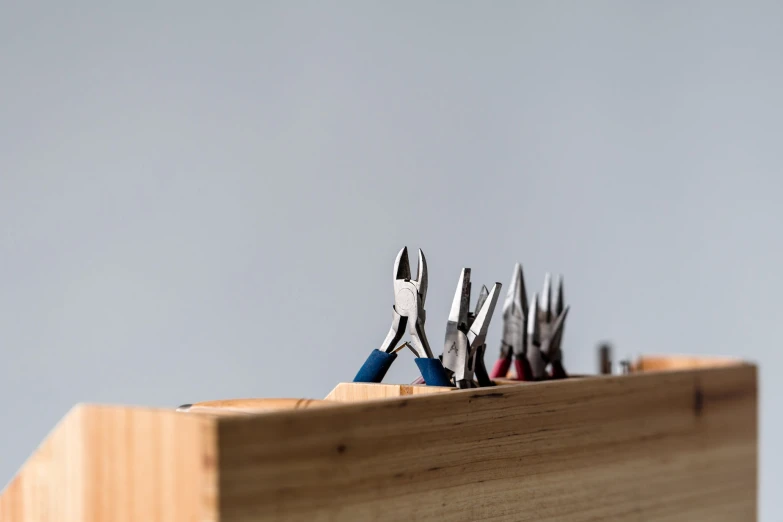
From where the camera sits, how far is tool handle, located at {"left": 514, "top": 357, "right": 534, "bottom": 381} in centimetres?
138

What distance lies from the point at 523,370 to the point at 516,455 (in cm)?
32

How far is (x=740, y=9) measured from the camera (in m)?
2.47

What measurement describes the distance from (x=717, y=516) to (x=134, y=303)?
1067mm

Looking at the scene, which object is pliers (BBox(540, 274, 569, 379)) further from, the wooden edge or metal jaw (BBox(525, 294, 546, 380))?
the wooden edge

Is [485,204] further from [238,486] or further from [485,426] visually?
[238,486]

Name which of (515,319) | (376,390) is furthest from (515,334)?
(376,390)

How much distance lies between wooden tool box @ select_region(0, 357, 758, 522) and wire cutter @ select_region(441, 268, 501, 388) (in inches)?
3.4

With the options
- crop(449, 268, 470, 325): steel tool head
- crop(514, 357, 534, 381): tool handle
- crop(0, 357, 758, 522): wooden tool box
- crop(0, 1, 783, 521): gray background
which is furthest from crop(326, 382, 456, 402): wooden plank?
crop(0, 1, 783, 521): gray background

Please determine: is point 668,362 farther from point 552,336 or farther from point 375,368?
point 375,368

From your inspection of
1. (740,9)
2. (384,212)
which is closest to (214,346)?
(384,212)

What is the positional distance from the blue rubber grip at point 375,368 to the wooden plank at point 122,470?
395 millimetres

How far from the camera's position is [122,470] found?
820 mm

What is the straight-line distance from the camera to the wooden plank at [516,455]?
2.73 ft

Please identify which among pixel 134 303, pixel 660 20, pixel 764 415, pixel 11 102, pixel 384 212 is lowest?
pixel 764 415
